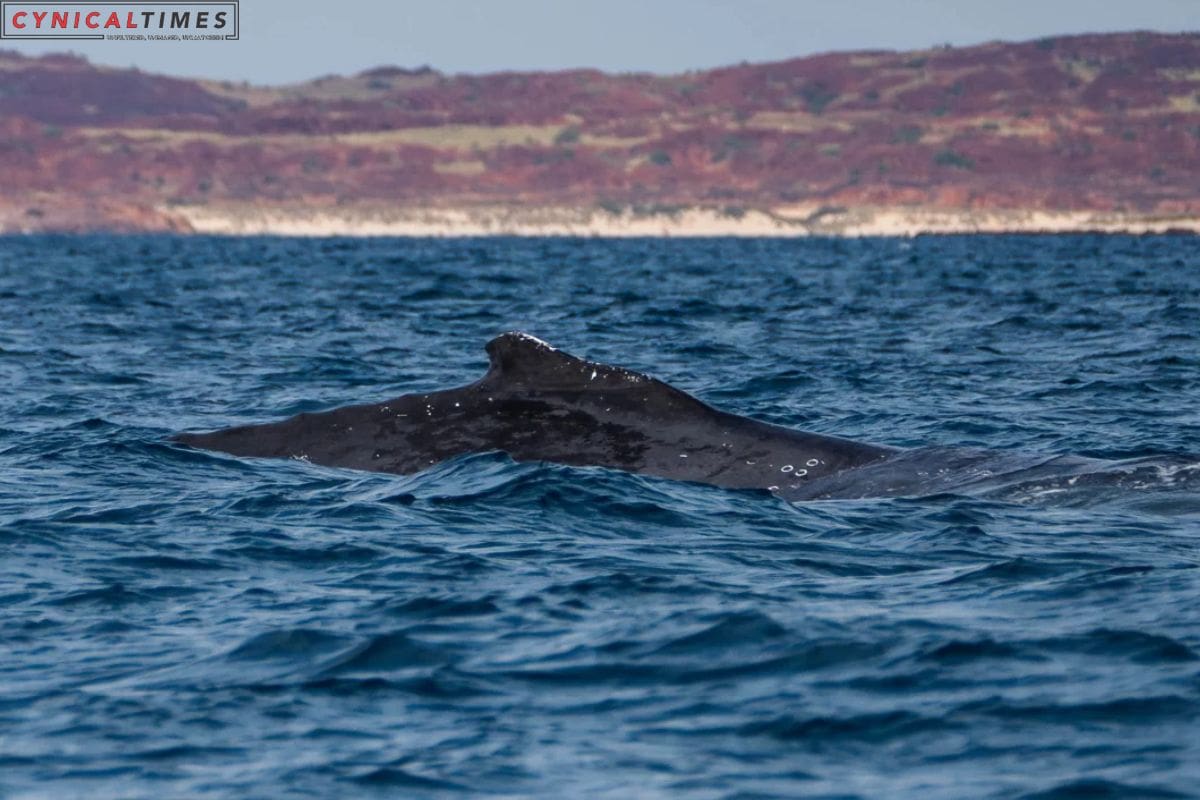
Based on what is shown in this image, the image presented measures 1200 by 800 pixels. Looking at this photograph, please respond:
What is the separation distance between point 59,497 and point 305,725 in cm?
597

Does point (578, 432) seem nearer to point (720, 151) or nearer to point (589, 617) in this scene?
point (589, 617)

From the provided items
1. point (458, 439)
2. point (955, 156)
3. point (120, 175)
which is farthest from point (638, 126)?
point (458, 439)

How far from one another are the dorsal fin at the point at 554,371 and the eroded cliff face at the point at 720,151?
117 metres

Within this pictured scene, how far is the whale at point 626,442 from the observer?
1220 cm

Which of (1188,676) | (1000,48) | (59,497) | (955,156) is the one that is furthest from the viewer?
(1000,48)

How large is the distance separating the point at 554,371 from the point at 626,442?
0.72 meters

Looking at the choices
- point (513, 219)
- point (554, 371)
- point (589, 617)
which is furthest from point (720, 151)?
point (589, 617)

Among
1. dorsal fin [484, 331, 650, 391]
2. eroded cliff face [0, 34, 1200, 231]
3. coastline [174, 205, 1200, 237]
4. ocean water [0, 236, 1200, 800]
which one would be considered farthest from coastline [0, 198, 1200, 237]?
dorsal fin [484, 331, 650, 391]

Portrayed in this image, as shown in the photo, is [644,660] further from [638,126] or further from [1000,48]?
[1000,48]

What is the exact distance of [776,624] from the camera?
8.43 m

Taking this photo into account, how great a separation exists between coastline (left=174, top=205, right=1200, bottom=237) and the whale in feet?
362

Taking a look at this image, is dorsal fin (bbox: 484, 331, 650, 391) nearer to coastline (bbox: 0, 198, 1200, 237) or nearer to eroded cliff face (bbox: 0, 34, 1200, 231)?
eroded cliff face (bbox: 0, 34, 1200, 231)

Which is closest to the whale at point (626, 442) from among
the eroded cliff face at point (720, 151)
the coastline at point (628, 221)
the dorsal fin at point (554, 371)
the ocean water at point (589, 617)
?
the dorsal fin at point (554, 371)

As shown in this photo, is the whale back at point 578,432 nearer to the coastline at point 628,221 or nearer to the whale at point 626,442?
the whale at point 626,442
